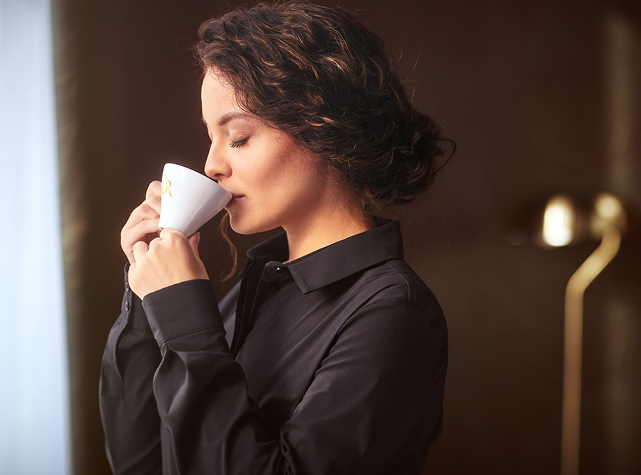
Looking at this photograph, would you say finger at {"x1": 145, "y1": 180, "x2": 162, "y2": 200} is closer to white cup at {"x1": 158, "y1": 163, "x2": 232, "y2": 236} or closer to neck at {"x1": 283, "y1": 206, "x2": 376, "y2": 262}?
white cup at {"x1": 158, "y1": 163, "x2": 232, "y2": 236}

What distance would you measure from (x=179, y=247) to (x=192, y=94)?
1.63ft

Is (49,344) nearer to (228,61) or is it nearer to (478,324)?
(228,61)

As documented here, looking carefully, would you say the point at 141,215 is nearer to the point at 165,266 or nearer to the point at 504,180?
the point at 165,266

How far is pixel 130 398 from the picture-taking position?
0.79 m

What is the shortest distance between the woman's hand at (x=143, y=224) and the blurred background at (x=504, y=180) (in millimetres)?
223

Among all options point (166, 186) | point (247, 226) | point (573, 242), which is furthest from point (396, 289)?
point (573, 242)

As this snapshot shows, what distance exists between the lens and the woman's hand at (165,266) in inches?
24.3

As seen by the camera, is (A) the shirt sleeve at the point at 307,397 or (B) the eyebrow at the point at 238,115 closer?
(A) the shirt sleeve at the point at 307,397

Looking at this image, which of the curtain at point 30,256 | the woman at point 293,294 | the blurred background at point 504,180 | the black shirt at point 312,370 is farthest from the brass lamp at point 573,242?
the curtain at point 30,256

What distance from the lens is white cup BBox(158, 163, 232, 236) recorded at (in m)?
0.65

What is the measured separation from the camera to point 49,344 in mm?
812

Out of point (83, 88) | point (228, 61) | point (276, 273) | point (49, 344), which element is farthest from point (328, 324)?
point (83, 88)

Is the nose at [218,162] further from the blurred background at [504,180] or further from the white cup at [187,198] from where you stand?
the blurred background at [504,180]

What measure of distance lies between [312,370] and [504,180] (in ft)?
2.75
